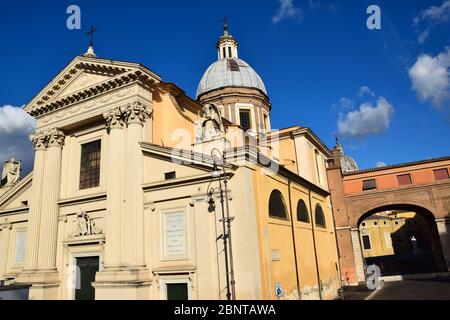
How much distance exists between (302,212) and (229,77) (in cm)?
1467

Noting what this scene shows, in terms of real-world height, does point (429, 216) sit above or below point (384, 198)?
below

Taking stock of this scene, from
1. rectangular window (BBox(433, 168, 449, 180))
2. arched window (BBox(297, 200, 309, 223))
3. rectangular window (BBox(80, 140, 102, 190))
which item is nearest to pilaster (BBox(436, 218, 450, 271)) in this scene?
rectangular window (BBox(433, 168, 449, 180))

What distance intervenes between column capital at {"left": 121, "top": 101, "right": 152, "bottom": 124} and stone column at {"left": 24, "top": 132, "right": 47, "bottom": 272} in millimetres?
5316

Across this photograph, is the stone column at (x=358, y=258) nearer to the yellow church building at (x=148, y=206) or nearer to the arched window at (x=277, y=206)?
the yellow church building at (x=148, y=206)

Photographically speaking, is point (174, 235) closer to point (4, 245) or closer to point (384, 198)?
point (4, 245)

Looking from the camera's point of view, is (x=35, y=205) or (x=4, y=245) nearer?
(x=35, y=205)

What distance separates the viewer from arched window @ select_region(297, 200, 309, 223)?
16734 mm

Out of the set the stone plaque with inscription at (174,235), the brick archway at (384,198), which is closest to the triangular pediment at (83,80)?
the stone plaque with inscription at (174,235)

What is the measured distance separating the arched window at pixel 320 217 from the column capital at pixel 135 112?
11.0 metres

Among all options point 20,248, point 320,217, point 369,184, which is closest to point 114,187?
point 20,248

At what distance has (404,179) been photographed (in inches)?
991

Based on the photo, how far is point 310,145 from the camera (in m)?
22.8

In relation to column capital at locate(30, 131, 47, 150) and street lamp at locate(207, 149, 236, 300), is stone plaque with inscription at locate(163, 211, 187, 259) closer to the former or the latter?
street lamp at locate(207, 149, 236, 300)
